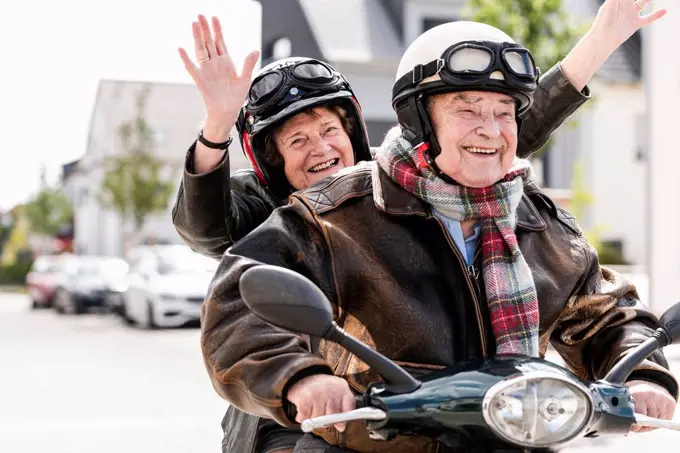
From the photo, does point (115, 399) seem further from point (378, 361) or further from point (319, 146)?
point (378, 361)

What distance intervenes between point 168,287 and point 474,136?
1837 cm

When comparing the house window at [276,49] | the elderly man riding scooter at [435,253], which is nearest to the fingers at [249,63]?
the elderly man riding scooter at [435,253]

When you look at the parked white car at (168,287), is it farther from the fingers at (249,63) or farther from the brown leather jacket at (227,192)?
the fingers at (249,63)

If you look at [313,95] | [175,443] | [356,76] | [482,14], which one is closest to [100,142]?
[356,76]

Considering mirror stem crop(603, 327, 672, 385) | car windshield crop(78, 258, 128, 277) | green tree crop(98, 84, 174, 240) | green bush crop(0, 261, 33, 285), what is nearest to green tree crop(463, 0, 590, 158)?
car windshield crop(78, 258, 128, 277)

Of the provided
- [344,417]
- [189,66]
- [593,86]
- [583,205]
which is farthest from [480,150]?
[593,86]

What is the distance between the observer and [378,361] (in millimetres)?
2002

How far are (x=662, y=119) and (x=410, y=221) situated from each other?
15.4 meters

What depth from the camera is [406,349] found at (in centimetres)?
237

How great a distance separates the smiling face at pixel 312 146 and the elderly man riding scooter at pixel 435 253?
108 centimetres

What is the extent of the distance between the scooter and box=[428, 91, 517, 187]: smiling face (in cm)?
53

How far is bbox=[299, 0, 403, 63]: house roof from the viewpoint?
30.0 meters

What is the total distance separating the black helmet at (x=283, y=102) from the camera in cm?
368

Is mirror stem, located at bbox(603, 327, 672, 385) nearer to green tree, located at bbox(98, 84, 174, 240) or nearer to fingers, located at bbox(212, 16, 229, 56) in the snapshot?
fingers, located at bbox(212, 16, 229, 56)
